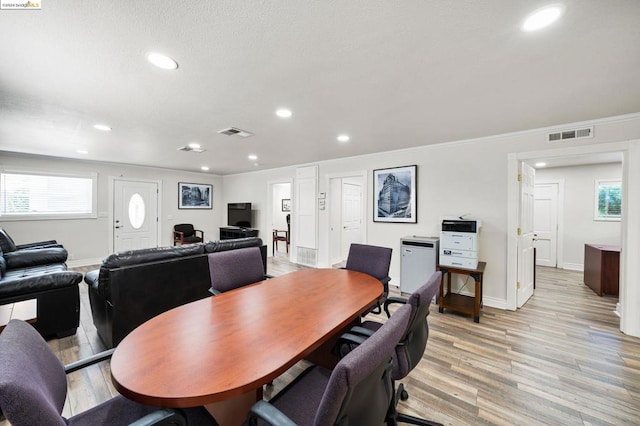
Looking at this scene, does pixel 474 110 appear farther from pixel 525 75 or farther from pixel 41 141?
pixel 41 141

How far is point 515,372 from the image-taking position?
7.09 feet

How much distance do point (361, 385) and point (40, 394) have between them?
99cm

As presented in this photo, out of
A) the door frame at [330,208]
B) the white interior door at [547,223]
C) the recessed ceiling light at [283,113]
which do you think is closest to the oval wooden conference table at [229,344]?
the recessed ceiling light at [283,113]

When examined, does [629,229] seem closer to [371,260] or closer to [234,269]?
[371,260]

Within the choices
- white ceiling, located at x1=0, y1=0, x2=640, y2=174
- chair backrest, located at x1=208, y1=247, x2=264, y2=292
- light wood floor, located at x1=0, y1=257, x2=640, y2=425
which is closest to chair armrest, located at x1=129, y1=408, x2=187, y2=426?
light wood floor, located at x1=0, y1=257, x2=640, y2=425

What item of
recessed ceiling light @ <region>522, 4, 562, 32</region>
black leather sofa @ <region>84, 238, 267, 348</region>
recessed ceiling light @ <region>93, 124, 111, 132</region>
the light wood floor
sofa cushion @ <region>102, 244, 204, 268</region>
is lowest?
the light wood floor

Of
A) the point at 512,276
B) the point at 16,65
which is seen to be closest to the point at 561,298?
the point at 512,276

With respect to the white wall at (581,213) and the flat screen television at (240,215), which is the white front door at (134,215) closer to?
the flat screen television at (240,215)

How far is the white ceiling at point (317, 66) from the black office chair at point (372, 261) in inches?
58.0

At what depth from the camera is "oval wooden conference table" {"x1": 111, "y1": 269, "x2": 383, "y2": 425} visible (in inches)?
36.6

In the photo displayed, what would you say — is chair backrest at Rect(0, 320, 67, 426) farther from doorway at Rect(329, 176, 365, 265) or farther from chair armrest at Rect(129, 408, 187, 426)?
doorway at Rect(329, 176, 365, 265)

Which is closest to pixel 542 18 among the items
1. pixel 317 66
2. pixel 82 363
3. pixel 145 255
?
pixel 317 66

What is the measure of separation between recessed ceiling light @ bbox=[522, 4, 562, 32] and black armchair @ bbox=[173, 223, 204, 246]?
715cm

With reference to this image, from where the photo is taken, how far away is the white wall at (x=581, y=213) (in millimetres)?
5011
